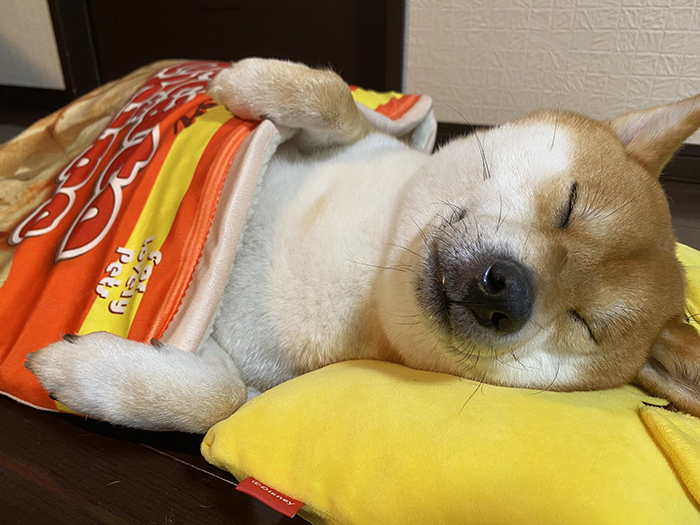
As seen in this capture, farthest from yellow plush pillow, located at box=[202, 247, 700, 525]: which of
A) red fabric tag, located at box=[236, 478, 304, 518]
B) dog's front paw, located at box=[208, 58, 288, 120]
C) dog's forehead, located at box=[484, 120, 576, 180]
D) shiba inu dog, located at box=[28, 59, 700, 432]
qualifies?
dog's front paw, located at box=[208, 58, 288, 120]

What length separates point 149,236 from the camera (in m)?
1.38

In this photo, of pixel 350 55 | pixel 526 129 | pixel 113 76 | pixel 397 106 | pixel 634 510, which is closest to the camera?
pixel 634 510

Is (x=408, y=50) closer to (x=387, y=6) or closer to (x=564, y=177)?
(x=387, y=6)

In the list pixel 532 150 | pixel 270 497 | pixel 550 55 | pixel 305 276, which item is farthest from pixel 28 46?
pixel 270 497

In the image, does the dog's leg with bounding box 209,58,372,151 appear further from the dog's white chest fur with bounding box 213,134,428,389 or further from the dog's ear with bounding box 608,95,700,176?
the dog's ear with bounding box 608,95,700,176

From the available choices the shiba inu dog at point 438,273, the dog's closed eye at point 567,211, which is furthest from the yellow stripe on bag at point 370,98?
the dog's closed eye at point 567,211

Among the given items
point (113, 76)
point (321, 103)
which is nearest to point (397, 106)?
point (321, 103)

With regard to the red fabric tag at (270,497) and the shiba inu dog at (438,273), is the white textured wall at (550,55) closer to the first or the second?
the shiba inu dog at (438,273)

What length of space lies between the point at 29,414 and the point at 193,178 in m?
0.74

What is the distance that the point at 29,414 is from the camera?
4.19 ft

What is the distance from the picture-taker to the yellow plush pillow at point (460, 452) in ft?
2.81

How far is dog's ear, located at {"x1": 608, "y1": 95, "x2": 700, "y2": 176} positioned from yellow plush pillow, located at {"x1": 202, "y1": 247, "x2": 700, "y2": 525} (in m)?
0.66

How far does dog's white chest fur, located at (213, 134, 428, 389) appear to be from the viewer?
1.32 m

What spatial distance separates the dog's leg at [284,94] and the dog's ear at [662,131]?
2.70 ft
